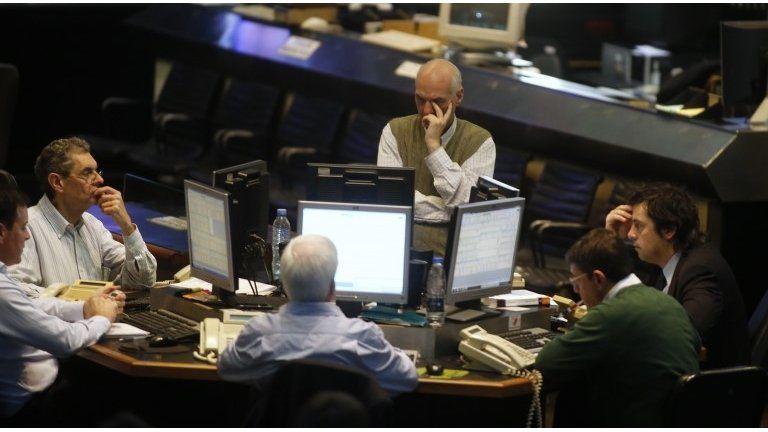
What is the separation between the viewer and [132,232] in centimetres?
521

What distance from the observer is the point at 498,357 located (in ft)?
14.5

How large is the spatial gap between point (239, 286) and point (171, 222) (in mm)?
1284

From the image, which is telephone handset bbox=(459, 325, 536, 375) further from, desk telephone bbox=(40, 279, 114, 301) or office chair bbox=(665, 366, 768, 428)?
desk telephone bbox=(40, 279, 114, 301)

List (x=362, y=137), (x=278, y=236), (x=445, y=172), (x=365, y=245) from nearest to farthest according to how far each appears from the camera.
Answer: (x=365, y=245) → (x=278, y=236) → (x=445, y=172) → (x=362, y=137)

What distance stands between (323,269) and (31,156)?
262 inches

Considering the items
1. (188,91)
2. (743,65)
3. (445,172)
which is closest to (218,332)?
(445,172)

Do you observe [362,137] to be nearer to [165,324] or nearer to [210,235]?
[210,235]

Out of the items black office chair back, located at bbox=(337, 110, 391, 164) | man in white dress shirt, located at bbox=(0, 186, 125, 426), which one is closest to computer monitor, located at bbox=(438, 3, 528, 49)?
black office chair back, located at bbox=(337, 110, 391, 164)

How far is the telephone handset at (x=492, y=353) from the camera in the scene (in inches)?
173

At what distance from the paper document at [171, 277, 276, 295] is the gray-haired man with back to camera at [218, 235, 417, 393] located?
2.78 ft

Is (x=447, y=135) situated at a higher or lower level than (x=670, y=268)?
higher

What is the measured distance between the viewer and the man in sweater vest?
5.57 metres

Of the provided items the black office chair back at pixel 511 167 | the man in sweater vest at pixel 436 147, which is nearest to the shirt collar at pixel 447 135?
the man in sweater vest at pixel 436 147

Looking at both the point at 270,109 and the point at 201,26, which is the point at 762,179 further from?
the point at 201,26
